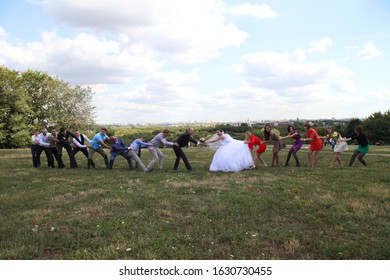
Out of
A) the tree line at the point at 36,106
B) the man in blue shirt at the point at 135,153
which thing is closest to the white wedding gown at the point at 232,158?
the man in blue shirt at the point at 135,153

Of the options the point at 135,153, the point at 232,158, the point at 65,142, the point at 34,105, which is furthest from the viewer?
the point at 34,105

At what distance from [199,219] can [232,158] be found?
308 inches

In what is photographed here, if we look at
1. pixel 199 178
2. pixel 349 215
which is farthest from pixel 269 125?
pixel 349 215

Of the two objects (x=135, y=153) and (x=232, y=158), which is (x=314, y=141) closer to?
(x=232, y=158)

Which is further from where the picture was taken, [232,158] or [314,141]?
[314,141]

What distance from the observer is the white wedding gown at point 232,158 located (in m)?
14.2

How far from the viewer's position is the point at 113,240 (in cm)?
560

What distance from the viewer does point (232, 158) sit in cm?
1433

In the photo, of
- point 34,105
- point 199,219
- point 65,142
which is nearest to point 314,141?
point 199,219

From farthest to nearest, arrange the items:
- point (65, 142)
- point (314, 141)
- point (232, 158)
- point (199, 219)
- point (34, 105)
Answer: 1. point (34, 105)
2. point (65, 142)
3. point (314, 141)
4. point (232, 158)
5. point (199, 219)

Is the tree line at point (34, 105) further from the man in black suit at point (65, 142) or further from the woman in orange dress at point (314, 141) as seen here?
the woman in orange dress at point (314, 141)

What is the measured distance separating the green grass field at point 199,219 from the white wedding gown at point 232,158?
9.63ft

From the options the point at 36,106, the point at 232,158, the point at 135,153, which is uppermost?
the point at 36,106

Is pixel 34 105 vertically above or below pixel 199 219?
above
